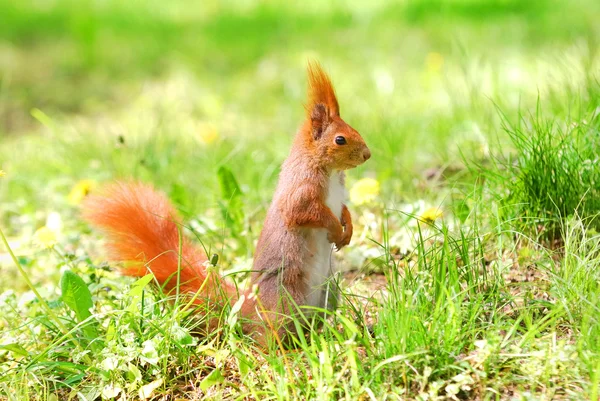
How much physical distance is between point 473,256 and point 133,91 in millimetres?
3667

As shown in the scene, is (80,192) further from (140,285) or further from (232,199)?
(140,285)

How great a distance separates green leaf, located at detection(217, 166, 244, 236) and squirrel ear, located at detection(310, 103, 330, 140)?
611 millimetres

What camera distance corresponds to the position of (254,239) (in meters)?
2.47

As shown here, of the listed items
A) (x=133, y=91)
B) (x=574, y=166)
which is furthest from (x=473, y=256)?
(x=133, y=91)

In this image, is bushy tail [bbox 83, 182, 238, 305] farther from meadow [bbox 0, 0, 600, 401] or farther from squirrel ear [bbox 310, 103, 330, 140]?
squirrel ear [bbox 310, 103, 330, 140]

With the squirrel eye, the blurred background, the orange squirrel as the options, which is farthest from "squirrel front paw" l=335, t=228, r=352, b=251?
the blurred background

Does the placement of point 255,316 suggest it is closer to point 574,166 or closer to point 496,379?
point 496,379

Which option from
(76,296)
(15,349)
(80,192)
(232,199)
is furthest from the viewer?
(80,192)

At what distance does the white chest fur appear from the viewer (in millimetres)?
1848

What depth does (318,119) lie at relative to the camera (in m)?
1.86

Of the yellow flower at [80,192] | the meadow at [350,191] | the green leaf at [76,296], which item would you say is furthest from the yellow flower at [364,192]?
the yellow flower at [80,192]

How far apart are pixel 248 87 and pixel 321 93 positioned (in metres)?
3.05

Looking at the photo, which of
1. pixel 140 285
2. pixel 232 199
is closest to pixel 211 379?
pixel 140 285

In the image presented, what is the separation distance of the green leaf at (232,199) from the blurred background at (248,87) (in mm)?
35
